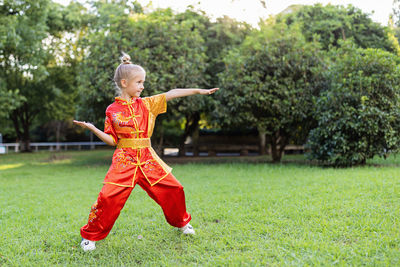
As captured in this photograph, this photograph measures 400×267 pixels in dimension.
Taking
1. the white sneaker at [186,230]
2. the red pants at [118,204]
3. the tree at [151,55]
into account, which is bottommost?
the white sneaker at [186,230]

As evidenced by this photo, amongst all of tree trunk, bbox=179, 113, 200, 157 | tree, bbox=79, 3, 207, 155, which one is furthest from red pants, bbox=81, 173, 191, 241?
tree trunk, bbox=179, 113, 200, 157

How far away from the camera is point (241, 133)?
69.5 ft

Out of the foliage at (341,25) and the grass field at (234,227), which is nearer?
the grass field at (234,227)

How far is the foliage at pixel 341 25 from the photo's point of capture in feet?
50.3

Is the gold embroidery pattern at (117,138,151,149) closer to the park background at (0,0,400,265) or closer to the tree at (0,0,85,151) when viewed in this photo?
the park background at (0,0,400,265)

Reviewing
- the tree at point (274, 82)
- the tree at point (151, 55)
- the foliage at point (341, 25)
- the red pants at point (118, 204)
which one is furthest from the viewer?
the foliage at point (341, 25)

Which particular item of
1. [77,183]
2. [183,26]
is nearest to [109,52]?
[183,26]

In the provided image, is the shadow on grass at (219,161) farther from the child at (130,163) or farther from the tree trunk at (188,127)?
the child at (130,163)

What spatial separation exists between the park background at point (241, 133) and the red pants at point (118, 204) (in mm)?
241

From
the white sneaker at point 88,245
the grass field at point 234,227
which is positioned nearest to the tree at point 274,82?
the grass field at point 234,227

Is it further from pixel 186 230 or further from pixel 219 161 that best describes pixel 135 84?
pixel 219 161

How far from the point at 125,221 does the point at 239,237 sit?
68.0 inches

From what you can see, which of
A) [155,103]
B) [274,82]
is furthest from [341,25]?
[155,103]

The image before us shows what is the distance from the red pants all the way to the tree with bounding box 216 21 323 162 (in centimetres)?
764
